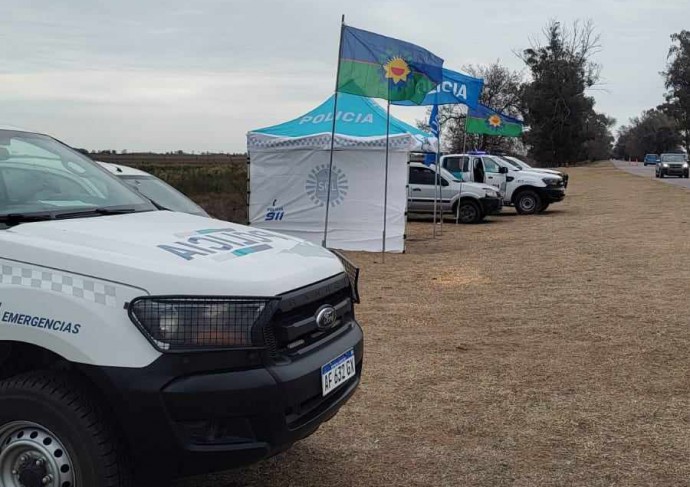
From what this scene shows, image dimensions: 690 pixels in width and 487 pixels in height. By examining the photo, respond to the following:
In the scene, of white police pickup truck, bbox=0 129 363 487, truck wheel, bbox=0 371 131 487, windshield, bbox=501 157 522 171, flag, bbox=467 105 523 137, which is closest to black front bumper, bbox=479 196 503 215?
flag, bbox=467 105 523 137

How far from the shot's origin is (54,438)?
108 inches

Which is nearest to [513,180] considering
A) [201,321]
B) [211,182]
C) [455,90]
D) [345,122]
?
[455,90]

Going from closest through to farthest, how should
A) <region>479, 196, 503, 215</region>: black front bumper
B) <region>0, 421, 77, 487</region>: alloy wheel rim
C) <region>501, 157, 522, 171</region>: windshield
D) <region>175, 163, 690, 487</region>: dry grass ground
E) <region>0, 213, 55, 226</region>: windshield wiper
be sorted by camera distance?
<region>0, 421, 77, 487</region>: alloy wheel rim < <region>0, 213, 55, 226</region>: windshield wiper < <region>175, 163, 690, 487</region>: dry grass ground < <region>479, 196, 503, 215</region>: black front bumper < <region>501, 157, 522, 171</region>: windshield

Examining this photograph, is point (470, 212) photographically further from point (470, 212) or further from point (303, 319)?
point (303, 319)

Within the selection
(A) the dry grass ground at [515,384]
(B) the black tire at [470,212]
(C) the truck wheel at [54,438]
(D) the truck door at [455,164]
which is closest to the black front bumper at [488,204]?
(B) the black tire at [470,212]

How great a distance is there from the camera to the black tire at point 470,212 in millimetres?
19297

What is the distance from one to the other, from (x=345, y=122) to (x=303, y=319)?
1138cm

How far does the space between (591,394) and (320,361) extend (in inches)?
109

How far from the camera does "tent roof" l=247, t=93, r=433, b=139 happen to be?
543 inches

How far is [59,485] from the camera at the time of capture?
8.98 ft

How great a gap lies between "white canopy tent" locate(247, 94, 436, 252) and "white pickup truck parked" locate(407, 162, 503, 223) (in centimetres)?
449

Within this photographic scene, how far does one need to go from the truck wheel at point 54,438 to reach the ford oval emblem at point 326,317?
3.22ft

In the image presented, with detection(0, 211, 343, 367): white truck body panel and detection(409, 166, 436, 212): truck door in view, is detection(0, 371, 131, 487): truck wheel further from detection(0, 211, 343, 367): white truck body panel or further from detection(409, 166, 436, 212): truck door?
detection(409, 166, 436, 212): truck door

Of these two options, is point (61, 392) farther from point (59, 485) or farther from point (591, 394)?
point (591, 394)
